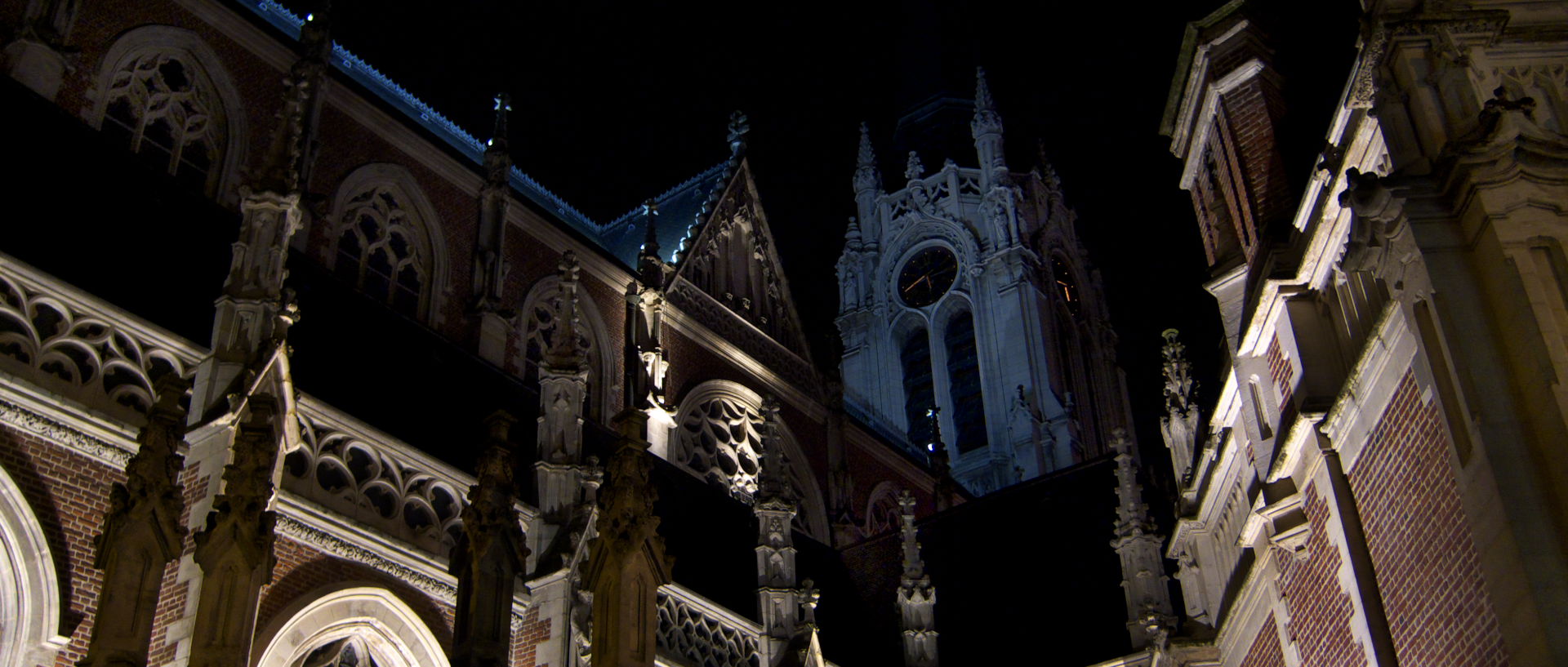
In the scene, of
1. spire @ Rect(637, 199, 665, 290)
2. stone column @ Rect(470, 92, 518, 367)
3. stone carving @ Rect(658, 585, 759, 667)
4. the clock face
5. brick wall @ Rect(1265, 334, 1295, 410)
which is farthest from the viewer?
the clock face

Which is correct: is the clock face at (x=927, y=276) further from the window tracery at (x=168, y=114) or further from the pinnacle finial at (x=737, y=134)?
the window tracery at (x=168, y=114)

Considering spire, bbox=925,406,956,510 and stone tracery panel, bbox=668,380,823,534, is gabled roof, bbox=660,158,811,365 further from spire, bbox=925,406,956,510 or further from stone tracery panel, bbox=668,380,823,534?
spire, bbox=925,406,956,510

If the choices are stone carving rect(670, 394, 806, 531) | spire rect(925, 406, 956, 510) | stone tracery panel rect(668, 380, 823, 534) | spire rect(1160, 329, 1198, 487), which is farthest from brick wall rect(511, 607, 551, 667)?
spire rect(925, 406, 956, 510)

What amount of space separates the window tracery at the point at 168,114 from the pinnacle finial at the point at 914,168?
93.8ft

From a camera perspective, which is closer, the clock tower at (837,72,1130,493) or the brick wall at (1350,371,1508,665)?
the brick wall at (1350,371,1508,665)

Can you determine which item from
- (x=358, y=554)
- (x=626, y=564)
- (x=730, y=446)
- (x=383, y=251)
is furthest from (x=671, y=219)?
(x=626, y=564)

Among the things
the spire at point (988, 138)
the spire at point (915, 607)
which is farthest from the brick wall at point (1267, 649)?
the spire at point (988, 138)

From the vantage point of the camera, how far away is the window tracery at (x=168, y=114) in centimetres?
1798

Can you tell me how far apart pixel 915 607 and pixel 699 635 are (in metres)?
3.83

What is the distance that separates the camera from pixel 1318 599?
10422 millimetres

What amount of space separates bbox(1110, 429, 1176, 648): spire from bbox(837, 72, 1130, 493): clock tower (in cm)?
1755

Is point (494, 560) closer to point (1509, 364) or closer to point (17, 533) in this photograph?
point (17, 533)

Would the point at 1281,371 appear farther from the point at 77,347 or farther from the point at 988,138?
the point at 988,138

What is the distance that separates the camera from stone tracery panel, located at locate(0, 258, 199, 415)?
481 inches
